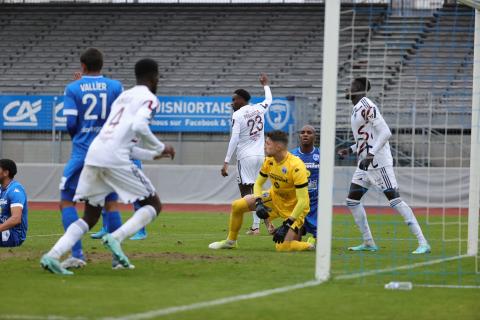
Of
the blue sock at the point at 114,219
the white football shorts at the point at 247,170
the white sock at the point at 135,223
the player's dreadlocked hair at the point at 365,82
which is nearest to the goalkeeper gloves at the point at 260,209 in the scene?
the player's dreadlocked hair at the point at 365,82

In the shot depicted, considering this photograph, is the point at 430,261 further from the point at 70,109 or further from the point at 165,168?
the point at 165,168

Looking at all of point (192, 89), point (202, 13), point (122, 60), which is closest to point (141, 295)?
point (192, 89)

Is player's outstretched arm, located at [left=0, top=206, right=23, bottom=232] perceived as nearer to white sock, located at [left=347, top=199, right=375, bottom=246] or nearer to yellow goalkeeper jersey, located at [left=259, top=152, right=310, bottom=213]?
yellow goalkeeper jersey, located at [left=259, top=152, right=310, bottom=213]

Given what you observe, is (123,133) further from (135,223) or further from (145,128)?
(135,223)

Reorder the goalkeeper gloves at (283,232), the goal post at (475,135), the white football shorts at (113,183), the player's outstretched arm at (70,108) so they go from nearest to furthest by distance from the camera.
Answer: the white football shorts at (113,183)
the player's outstretched arm at (70,108)
the goal post at (475,135)
the goalkeeper gloves at (283,232)

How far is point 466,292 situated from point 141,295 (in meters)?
2.77

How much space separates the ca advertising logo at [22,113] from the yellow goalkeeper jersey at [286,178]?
59.6 ft

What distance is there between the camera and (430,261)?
11.1m

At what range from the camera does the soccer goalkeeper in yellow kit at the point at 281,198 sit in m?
11.7

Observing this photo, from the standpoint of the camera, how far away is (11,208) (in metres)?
12.2

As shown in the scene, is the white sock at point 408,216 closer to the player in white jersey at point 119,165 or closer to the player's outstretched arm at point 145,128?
the player in white jersey at point 119,165

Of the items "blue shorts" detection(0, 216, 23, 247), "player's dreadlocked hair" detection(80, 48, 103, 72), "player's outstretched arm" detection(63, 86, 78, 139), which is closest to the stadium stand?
"blue shorts" detection(0, 216, 23, 247)

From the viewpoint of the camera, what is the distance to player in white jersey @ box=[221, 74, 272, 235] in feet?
52.2

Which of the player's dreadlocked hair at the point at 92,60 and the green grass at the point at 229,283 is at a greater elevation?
the player's dreadlocked hair at the point at 92,60
